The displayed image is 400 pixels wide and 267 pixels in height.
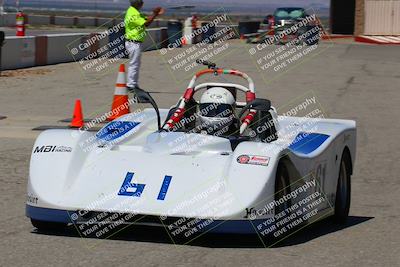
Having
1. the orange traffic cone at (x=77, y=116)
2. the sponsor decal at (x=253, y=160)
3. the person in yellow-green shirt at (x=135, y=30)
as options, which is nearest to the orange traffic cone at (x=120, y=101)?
the orange traffic cone at (x=77, y=116)

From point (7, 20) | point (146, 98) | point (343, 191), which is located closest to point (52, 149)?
point (146, 98)

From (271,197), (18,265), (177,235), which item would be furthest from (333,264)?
(18,265)

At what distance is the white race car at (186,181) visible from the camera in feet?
24.5

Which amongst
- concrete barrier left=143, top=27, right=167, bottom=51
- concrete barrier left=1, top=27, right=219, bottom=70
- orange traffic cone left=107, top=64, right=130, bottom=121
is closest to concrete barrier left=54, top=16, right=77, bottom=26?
concrete barrier left=143, top=27, right=167, bottom=51

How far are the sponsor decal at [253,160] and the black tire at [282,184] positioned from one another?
0.16 m

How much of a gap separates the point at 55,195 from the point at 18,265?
1011 millimetres

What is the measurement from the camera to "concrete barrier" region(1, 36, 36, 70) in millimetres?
25062

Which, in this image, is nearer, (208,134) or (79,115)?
(208,134)

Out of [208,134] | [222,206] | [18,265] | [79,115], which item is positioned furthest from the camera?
[79,115]

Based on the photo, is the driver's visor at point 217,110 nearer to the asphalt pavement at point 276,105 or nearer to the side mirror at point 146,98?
the side mirror at point 146,98

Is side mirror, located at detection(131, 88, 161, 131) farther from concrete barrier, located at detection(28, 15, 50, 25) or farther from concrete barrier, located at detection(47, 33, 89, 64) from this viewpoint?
concrete barrier, located at detection(28, 15, 50, 25)

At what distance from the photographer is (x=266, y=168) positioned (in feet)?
25.1

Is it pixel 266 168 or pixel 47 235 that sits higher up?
pixel 266 168

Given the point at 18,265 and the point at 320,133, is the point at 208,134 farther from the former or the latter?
the point at 18,265
